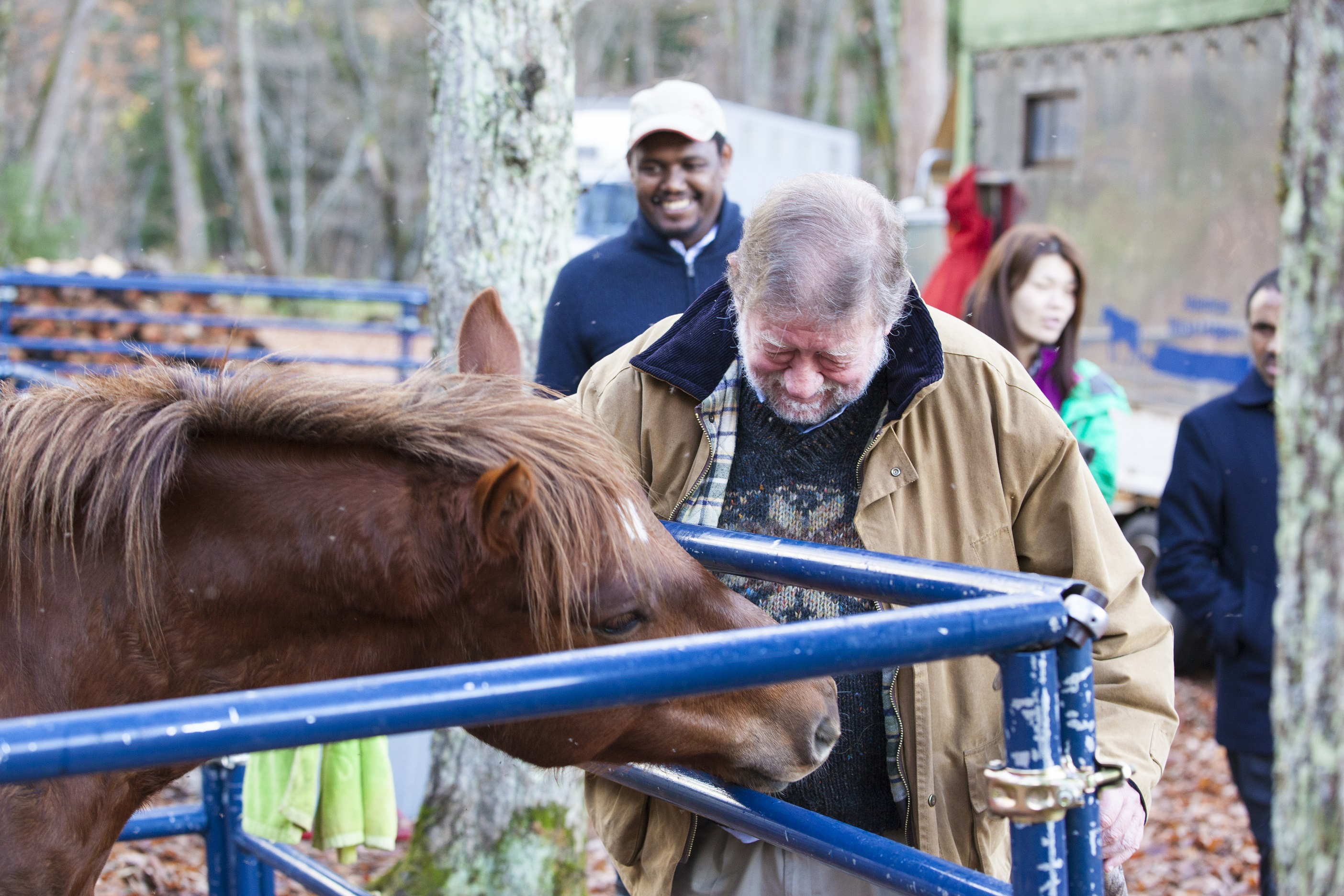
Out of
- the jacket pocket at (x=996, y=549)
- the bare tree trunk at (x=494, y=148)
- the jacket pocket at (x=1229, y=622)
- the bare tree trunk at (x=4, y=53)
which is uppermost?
the bare tree trunk at (x=4, y=53)

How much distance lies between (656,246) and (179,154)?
2439cm

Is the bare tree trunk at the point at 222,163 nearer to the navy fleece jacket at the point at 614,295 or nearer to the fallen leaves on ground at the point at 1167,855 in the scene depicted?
the fallen leaves on ground at the point at 1167,855

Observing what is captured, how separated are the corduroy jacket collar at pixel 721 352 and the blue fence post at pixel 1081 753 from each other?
729 millimetres

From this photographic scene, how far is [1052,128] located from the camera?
26.6ft

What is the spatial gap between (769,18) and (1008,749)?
34110 mm

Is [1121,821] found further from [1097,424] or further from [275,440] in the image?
[1097,424]

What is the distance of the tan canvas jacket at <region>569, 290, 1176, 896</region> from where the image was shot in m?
1.90

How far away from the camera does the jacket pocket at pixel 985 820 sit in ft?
6.30

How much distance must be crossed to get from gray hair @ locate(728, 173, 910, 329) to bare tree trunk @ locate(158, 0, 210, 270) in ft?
73.3

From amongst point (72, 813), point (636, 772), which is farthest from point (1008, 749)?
point (72, 813)

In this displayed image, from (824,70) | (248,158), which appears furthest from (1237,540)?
(824,70)

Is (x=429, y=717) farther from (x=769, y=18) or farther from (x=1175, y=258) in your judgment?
(x=769, y=18)

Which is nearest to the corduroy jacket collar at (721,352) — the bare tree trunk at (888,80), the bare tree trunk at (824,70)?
the bare tree trunk at (888,80)

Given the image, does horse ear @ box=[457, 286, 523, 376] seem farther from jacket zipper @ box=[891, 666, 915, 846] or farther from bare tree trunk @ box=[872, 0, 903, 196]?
bare tree trunk @ box=[872, 0, 903, 196]
